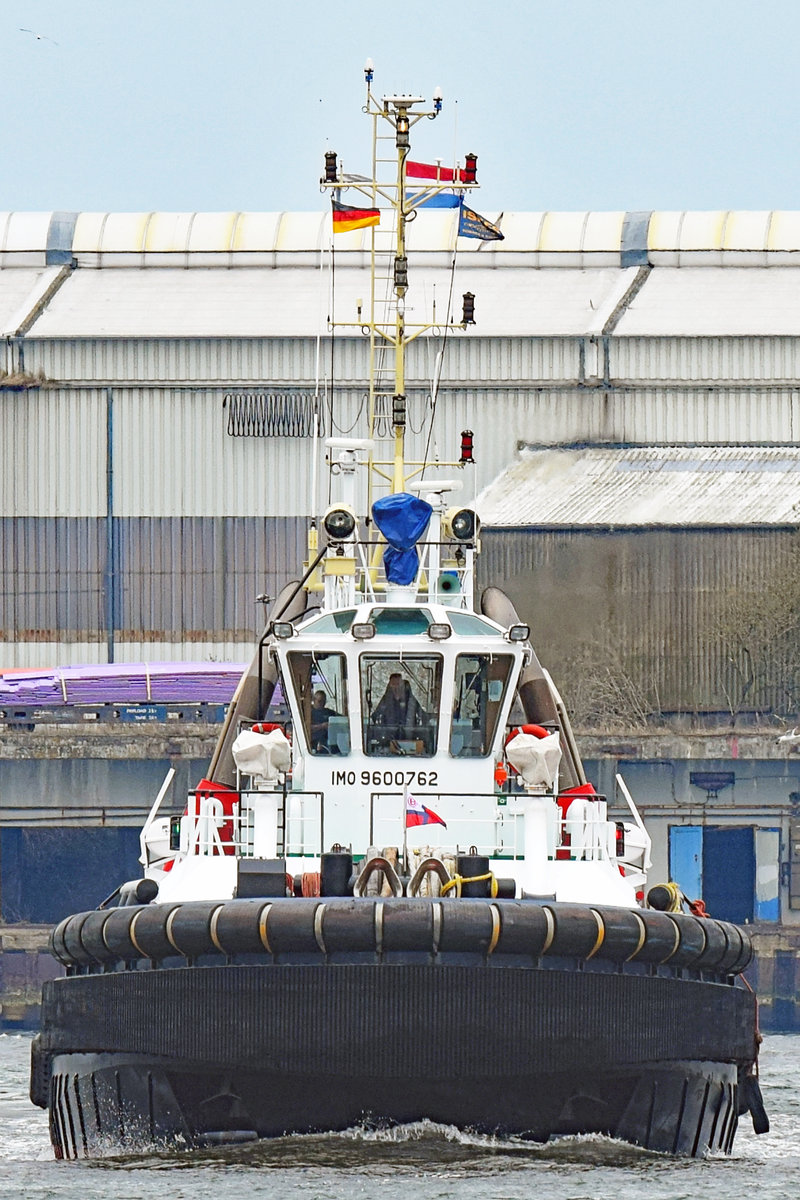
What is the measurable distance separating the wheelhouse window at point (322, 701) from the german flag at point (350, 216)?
5.49 metres

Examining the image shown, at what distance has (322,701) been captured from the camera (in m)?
22.0

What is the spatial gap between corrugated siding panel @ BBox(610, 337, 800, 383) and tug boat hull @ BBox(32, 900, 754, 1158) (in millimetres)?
33084

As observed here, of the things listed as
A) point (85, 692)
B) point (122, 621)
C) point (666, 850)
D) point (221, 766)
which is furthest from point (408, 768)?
Result: point (122, 621)

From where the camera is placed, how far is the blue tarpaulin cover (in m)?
22.6

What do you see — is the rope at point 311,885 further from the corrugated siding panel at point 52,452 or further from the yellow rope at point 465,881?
the corrugated siding panel at point 52,452

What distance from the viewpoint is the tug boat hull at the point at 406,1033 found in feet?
61.6

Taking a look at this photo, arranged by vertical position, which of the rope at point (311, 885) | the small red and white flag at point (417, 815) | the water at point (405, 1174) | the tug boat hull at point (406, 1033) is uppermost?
the small red and white flag at point (417, 815)

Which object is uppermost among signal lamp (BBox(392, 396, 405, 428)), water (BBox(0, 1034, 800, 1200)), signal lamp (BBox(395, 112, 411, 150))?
signal lamp (BBox(395, 112, 411, 150))

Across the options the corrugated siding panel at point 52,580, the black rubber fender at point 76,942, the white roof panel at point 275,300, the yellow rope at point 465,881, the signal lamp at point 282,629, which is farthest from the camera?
the white roof panel at point 275,300

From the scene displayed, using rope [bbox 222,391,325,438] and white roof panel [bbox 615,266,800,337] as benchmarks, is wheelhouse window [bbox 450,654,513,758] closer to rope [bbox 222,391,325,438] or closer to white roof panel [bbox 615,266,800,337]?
rope [bbox 222,391,325,438]

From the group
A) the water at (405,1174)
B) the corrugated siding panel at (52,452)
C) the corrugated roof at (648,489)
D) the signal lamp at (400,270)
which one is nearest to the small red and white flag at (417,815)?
the water at (405,1174)

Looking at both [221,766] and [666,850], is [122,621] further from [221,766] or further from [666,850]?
[221,766]

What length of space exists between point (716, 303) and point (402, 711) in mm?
33089

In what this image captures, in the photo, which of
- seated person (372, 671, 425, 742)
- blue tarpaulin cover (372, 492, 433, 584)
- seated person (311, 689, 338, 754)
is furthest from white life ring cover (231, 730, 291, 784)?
blue tarpaulin cover (372, 492, 433, 584)
